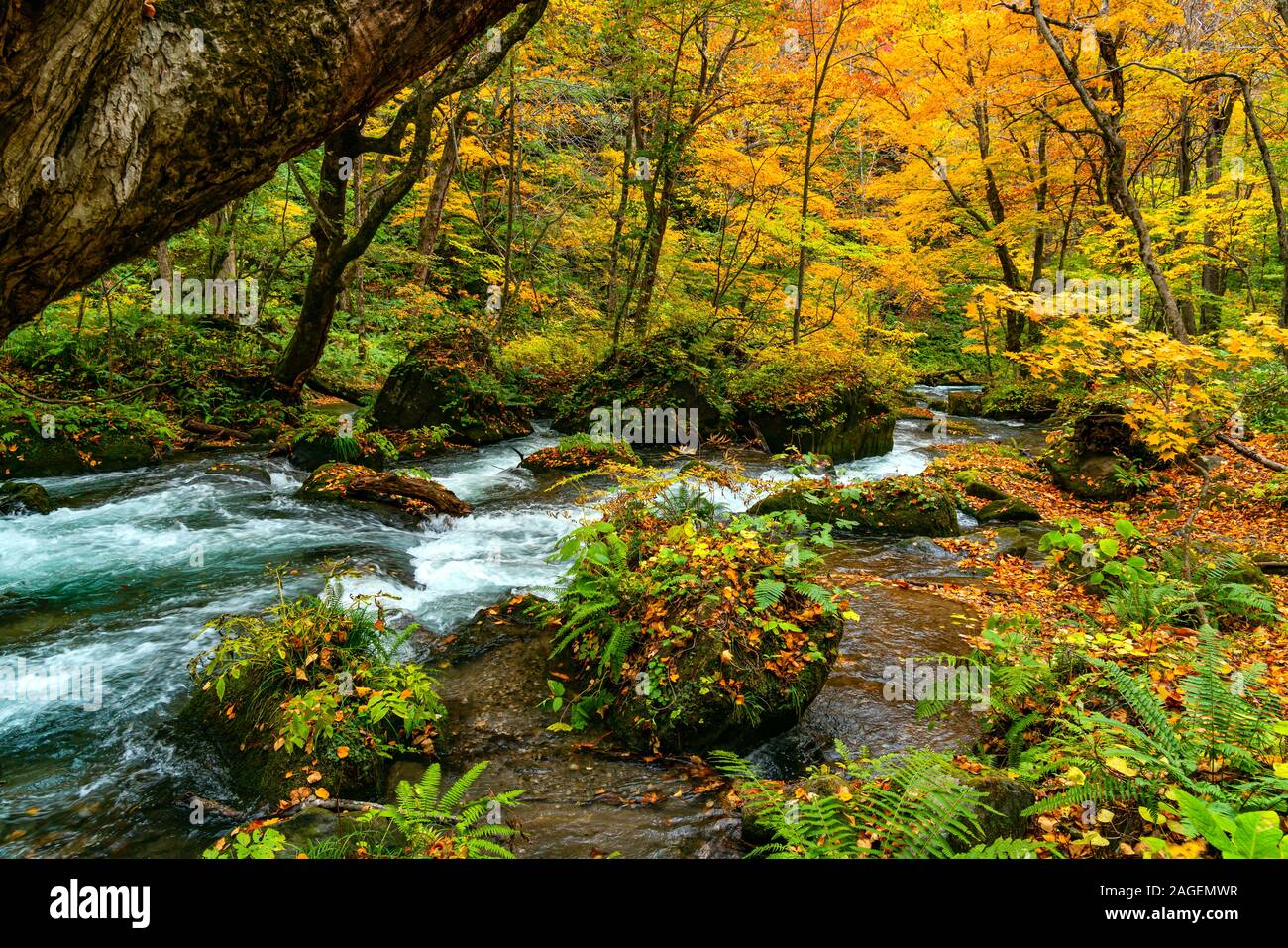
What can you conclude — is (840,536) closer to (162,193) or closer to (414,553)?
(414,553)

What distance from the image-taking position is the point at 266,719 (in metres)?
4.27

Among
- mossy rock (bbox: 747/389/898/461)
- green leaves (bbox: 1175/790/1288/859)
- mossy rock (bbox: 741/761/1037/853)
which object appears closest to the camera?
green leaves (bbox: 1175/790/1288/859)

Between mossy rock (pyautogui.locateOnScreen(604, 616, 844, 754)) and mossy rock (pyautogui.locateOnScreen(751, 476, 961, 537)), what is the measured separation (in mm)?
4593

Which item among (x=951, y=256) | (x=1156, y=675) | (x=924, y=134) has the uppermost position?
(x=924, y=134)

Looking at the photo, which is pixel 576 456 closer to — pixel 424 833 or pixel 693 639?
pixel 693 639

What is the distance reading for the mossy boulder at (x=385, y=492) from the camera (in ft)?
31.2

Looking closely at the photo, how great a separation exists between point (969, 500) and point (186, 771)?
10543mm

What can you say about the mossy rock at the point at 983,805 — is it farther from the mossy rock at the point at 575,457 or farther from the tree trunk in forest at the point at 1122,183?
the mossy rock at the point at 575,457

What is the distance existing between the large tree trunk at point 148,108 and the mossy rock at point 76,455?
916cm

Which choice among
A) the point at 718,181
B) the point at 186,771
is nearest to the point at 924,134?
the point at 718,181

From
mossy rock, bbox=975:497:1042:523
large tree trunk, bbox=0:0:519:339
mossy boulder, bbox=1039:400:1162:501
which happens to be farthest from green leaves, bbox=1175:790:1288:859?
mossy boulder, bbox=1039:400:1162:501

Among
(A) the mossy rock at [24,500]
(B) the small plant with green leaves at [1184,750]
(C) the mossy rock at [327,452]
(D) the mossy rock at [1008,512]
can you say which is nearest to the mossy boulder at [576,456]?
(C) the mossy rock at [327,452]

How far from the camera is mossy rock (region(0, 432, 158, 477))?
9.73 metres

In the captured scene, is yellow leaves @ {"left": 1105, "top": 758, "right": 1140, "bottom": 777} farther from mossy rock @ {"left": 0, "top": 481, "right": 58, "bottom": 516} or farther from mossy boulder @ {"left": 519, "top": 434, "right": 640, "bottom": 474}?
mossy rock @ {"left": 0, "top": 481, "right": 58, "bottom": 516}
